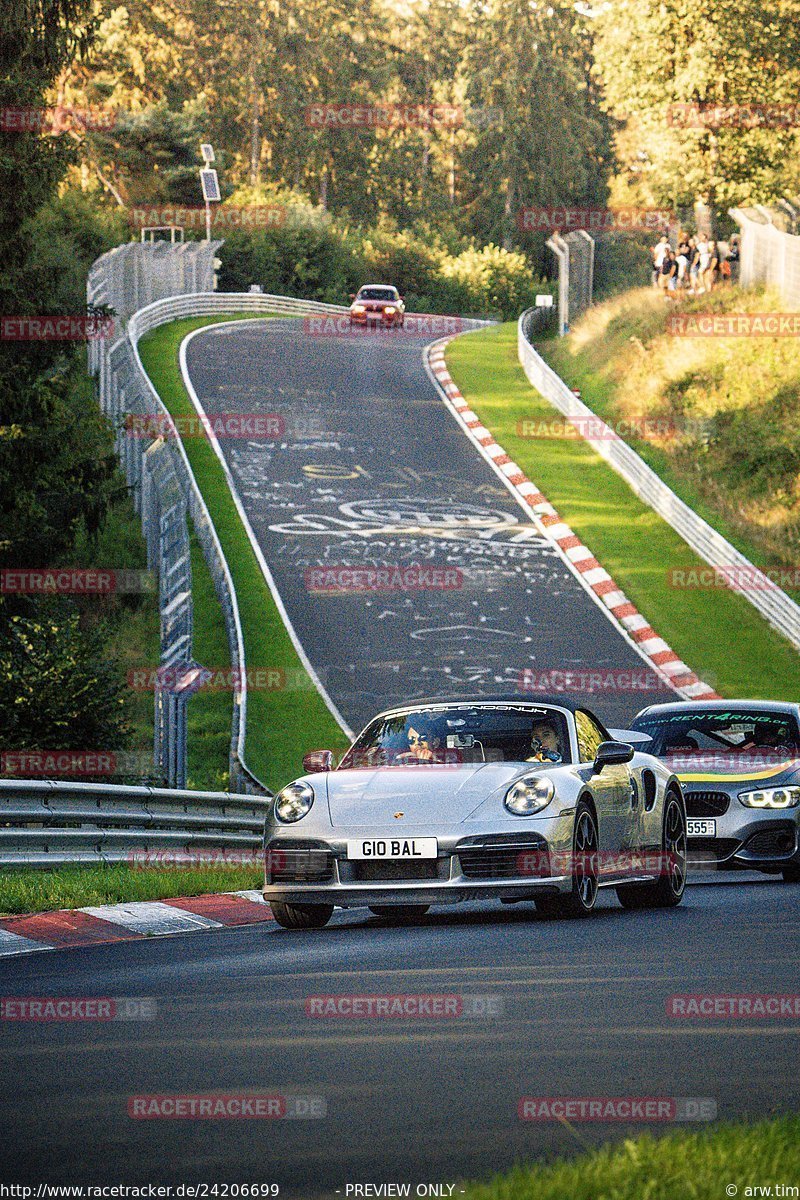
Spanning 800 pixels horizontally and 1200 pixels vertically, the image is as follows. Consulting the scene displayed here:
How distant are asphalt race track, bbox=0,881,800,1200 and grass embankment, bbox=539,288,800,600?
24660mm

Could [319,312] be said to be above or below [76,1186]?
below

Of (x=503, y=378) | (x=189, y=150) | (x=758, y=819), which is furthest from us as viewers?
(x=189, y=150)

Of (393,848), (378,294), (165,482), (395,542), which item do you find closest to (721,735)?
(393,848)

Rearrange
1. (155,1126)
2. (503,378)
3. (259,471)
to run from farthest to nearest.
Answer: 1. (503,378)
2. (259,471)
3. (155,1126)

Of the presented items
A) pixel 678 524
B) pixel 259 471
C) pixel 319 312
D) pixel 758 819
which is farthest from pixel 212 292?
pixel 758 819

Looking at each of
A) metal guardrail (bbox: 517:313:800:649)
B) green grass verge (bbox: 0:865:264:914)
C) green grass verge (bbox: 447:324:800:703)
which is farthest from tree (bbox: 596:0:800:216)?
green grass verge (bbox: 0:865:264:914)

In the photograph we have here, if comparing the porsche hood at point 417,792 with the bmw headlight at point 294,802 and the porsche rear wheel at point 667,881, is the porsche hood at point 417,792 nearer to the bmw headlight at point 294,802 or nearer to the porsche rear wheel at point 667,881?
the bmw headlight at point 294,802

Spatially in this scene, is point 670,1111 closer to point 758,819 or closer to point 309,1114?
point 309,1114

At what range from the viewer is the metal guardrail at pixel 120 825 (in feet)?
44.5

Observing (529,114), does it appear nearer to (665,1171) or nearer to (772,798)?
(772,798)

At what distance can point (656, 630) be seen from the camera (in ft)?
105

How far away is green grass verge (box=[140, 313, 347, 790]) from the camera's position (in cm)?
2575

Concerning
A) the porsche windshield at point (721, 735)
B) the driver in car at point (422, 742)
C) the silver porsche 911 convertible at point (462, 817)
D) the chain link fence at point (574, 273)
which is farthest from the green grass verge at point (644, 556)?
the driver in car at point (422, 742)

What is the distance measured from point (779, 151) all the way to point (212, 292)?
77.4 ft
